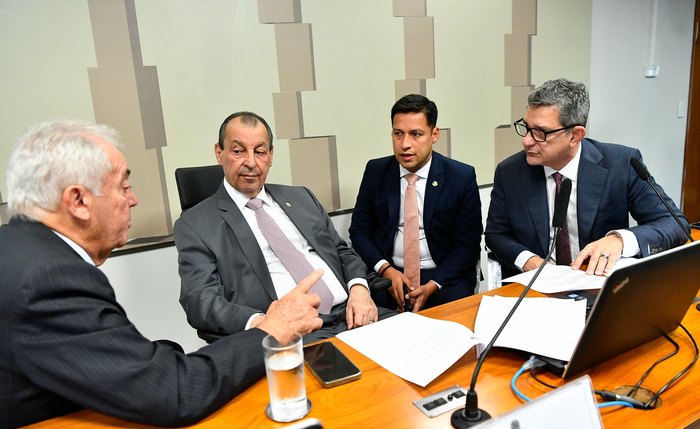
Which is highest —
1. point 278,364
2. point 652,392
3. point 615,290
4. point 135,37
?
point 135,37

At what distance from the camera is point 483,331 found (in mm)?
1231

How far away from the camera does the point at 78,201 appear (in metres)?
0.99

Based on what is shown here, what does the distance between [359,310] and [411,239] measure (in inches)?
27.9

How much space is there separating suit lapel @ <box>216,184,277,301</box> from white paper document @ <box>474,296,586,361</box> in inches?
31.4

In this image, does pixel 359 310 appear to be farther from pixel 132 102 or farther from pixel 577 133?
pixel 132 102

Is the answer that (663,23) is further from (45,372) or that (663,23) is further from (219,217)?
(45,372)

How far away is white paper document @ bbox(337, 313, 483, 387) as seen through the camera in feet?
3.49

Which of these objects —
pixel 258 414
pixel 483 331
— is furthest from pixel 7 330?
pixel 483 331

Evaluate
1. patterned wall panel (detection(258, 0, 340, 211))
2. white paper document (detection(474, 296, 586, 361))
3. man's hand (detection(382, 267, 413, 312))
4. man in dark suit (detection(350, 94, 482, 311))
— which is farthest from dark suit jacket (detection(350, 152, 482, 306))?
white paper document (detection(474, 296, 586, 361))

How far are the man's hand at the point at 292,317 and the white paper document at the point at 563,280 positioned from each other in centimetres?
74

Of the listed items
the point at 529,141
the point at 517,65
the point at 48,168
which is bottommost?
the point at 529,141

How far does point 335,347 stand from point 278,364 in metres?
0.29

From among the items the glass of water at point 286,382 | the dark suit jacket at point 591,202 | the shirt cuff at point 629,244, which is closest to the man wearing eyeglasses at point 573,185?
the dark suit jacket at point 591,202

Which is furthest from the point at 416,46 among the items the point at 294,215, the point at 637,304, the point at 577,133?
the point at 637,304
